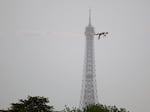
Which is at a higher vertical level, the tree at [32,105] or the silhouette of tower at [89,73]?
the silhouette of tower at [89,73]

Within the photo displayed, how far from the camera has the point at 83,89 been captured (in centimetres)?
14750

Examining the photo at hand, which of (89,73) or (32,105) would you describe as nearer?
(32,105)

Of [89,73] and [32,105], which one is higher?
[89,73]

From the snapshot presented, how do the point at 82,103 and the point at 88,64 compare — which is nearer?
the point at 82,103

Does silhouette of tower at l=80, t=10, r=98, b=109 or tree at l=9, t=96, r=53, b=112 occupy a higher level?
silhouette of tower at l=80, t=10, r=98, b=109

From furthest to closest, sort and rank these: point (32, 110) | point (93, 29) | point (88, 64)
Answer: point (93, 29) → point (88, 64) → point (32, 110)

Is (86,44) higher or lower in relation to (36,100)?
higher

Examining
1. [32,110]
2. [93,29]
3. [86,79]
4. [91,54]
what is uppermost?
[93,29]

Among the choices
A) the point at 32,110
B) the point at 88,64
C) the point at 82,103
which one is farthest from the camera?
the point at 88,64

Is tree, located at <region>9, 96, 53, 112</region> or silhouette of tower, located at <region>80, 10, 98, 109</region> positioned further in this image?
silhouette of tower, located at <region>80, 10, 98, 109</region>

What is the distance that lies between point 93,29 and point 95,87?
30.3m

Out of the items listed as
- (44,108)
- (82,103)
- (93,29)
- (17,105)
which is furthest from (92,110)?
(93,29)

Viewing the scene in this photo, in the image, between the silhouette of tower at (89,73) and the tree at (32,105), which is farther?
the silhouette of tower at (89,73)

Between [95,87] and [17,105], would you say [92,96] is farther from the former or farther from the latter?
[17,105]
